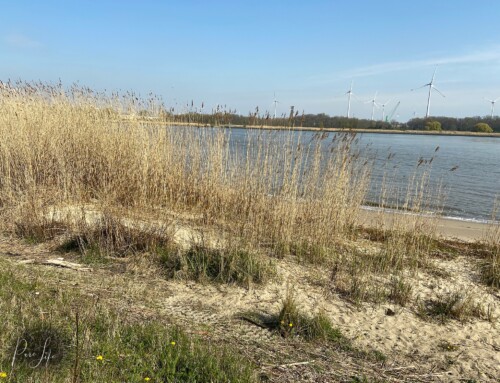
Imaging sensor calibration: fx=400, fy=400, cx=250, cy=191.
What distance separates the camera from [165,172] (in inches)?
311

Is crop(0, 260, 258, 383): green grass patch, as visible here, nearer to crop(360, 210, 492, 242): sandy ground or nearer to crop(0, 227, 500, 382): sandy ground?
crop(0, 227, 500, 382): sandy ground

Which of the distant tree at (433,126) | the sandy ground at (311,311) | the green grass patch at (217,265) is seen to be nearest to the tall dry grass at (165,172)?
the green grass patch at (217,265)

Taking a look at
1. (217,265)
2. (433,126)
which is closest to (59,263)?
(217,265)

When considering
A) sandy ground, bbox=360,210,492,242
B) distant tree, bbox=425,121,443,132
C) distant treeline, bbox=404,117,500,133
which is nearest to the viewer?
sandy ground, bbox=360,210,492,242

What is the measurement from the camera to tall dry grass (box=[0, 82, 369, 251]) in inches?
248

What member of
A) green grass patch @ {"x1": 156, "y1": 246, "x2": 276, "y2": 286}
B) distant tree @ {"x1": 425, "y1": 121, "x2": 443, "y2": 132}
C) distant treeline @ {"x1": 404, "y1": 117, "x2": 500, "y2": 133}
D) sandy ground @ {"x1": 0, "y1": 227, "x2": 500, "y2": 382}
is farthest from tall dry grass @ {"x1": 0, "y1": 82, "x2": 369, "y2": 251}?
distant treeline @ {"x1": 404, "y1": 117, "x2": 500, "y2": 133}

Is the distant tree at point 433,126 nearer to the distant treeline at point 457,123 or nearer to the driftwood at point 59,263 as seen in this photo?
the distant treeline at point 457,123

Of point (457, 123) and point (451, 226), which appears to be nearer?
point (451, 226)

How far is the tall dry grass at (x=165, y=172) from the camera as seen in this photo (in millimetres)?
6301

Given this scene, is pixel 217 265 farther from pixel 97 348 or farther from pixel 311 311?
pixel 97 348

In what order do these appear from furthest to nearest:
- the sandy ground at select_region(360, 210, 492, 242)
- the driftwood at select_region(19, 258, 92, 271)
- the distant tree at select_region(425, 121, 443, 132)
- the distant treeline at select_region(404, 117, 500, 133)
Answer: the distant treeline at select_region(404, 117, 500, 133) < the distant tree at select_region(425, 121, 443, 132) < the sandy ground at select_region(360, 210, 492, 242) < the driftwood at select_region(19, 258, 92, 271)

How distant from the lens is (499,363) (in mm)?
3631

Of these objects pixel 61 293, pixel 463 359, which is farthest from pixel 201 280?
pixel 463 359

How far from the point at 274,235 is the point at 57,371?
3949 mm
